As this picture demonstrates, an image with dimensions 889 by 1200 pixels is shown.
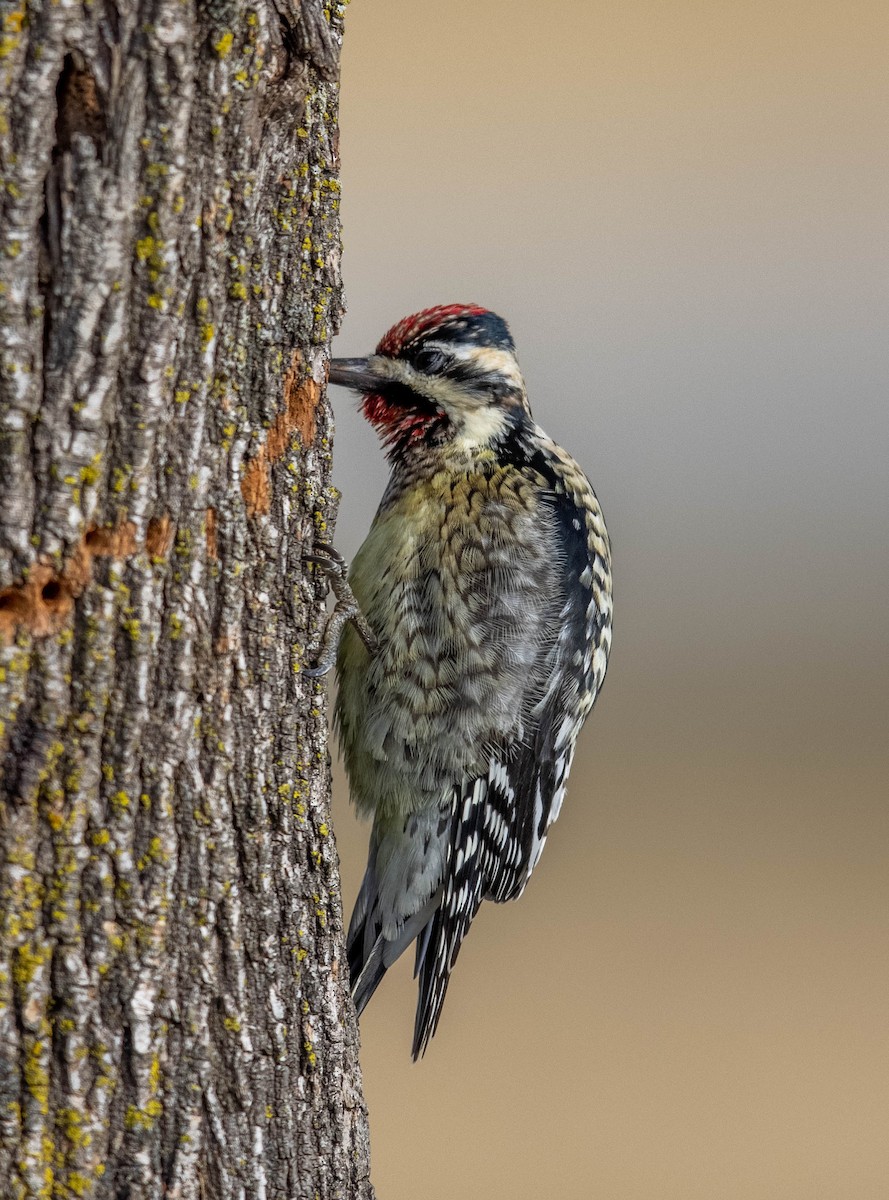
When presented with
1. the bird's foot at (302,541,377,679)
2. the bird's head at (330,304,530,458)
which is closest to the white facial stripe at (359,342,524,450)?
the bird's head at (330,304,530,458)

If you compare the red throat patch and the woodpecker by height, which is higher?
the red throat patch

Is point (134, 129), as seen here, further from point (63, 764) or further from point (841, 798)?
point (841, 798)

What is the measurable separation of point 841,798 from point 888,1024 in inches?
55.6

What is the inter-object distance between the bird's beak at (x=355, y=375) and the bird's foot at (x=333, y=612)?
0.56m

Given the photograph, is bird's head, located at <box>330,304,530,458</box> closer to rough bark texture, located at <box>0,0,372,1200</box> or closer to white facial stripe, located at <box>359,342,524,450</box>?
white facial stripe, located at <box>359,342,524,450</box>

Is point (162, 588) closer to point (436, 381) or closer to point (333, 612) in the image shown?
point (333, 612)

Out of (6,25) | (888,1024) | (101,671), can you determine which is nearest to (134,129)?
(6,25)

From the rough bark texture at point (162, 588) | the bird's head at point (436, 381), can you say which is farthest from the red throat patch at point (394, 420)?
the rough bark texture at point (162, 588)

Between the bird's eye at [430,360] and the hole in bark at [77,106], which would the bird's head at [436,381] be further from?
the hole in bark at [77,106]

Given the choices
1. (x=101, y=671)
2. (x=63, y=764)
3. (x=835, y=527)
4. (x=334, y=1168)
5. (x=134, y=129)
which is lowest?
(x=334, y=1168)

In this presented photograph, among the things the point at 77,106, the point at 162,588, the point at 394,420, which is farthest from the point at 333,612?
the point at 77,106

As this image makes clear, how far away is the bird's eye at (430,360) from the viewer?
2.81 meters

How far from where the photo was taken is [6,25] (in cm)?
129

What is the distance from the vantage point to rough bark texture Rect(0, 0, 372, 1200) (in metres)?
1.38
